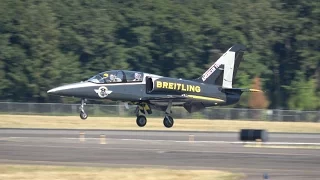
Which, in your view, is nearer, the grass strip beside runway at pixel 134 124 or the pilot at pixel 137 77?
the pilot at pixel 137 77

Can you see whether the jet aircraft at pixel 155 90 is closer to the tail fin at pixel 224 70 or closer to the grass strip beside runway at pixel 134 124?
the tail fin at pixel 224 70

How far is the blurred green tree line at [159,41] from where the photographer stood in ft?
223

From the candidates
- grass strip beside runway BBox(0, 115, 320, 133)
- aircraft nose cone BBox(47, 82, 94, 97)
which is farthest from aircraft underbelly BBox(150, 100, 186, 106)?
grass strip beside runway BBox(0, 115, 320, 133)

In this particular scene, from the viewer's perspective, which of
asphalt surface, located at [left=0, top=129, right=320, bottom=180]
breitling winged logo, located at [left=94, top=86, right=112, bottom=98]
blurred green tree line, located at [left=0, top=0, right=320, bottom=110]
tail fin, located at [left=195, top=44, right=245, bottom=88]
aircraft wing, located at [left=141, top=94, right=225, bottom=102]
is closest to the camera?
asphalt surface, located at [left=0, top=129, right=320, bottom=180]

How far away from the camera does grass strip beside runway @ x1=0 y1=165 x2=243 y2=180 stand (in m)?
21.2

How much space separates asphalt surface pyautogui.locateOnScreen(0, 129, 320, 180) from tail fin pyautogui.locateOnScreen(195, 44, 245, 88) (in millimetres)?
3025

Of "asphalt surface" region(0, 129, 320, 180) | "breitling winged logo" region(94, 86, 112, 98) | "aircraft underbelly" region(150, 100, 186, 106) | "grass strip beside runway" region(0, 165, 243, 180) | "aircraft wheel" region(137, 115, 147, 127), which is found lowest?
"grass strip beside runway" region(0, 165, 243, 180)

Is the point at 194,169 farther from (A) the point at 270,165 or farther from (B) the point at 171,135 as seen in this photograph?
(B) the point at 171,135

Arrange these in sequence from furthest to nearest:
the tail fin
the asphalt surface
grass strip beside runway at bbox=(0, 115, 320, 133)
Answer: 1. grass strip beside runway at bbox=(0, 115, 320, 133)
2. the tail fin
3. the asphalt surface

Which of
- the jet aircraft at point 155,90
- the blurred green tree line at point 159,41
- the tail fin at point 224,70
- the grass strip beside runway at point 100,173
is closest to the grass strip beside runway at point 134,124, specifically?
the tail fin at point 224,70

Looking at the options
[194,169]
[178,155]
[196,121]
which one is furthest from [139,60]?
[194,169]

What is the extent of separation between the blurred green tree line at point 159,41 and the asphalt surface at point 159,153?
29298mm

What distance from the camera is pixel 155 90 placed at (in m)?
38.5

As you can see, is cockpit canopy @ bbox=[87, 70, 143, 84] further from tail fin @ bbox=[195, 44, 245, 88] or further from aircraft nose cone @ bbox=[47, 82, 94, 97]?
tail fin @ bbox=[195, 44, 245, 88]
